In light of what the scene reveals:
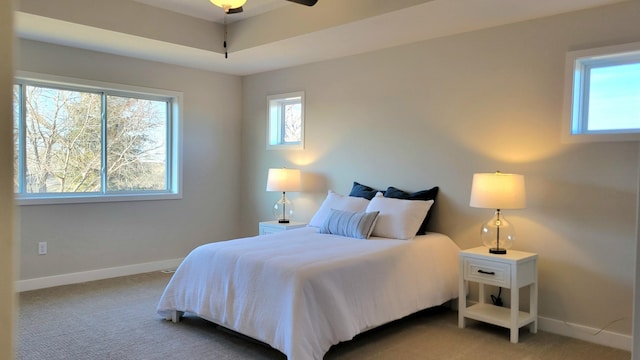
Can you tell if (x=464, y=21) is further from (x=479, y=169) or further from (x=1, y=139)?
(x=1, y=139)

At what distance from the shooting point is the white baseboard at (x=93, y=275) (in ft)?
14.6

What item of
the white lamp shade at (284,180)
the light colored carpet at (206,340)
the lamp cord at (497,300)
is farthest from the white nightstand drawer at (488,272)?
the white lamp shade at (284,180)

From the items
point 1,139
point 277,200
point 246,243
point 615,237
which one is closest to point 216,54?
point 277,200

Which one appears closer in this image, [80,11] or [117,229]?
[80,11]

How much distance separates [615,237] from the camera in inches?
128

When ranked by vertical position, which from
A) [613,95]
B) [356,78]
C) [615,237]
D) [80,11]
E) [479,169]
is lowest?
[615,237]

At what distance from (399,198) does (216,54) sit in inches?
97.6

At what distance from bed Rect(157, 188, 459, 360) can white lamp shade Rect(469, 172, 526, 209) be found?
2.11 ft

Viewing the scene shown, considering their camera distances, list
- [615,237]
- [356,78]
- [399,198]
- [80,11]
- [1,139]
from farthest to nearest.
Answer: [356,78] < [399,198] < [80,11] < [615,237] < [1,139]

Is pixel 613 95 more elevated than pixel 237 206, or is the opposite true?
pixel 613 95

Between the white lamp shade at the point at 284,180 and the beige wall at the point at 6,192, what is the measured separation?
455 centimetres

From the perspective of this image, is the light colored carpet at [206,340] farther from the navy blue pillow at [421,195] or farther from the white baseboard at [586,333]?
the navy blue pillow at [421,195]

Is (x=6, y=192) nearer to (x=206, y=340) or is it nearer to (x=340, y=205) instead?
(x=206, y=340)

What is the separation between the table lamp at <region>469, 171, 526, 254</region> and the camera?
11.1 feet
